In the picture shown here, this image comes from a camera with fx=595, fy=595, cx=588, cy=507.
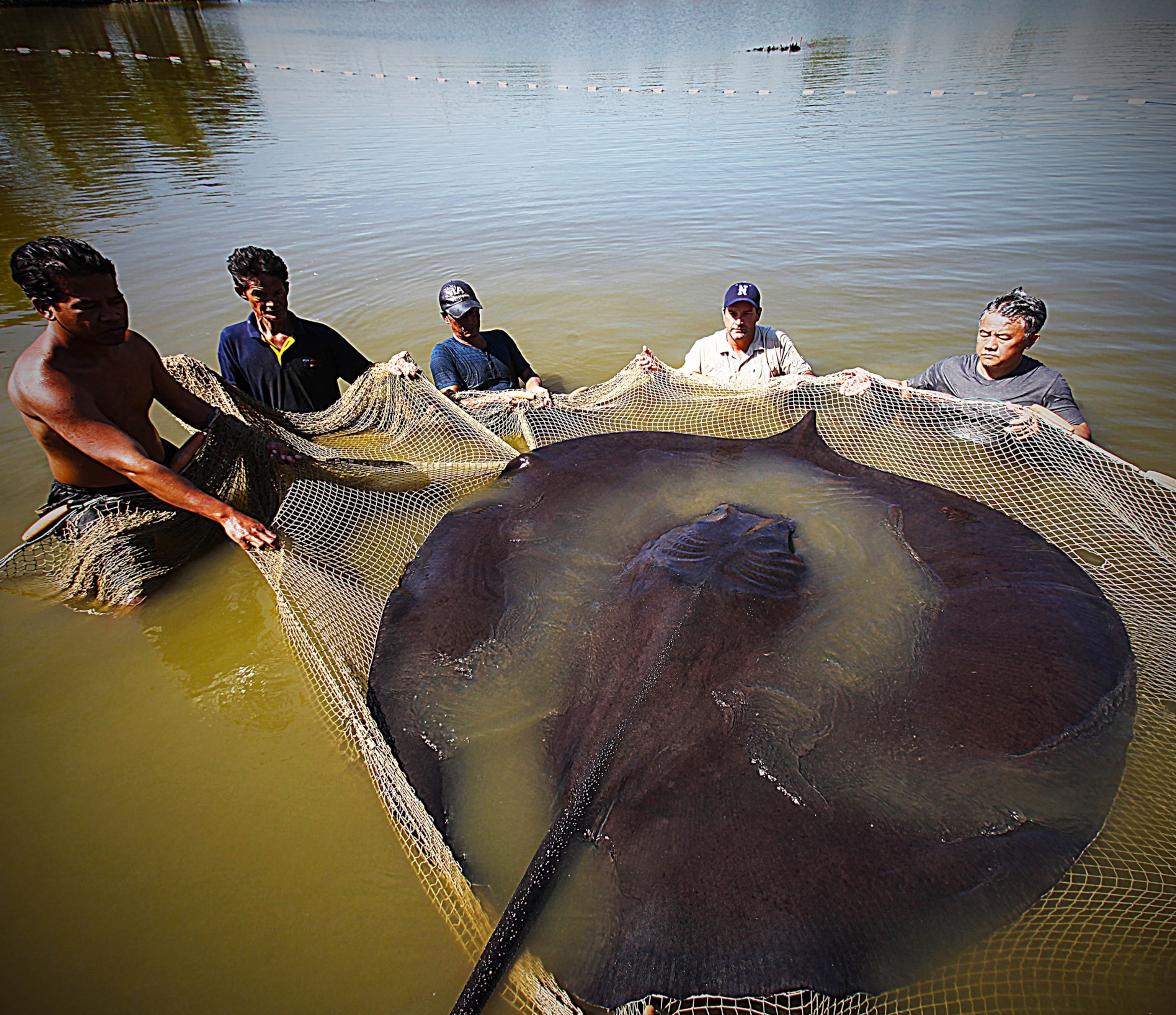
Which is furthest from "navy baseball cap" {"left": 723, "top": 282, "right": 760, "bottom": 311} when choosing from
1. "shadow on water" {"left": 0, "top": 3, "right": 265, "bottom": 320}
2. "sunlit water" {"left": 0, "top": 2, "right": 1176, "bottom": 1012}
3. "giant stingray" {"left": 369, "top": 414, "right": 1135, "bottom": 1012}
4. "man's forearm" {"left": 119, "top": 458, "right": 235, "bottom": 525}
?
"shadow on water" {"left": 0, "top": 3, "right": 265, "bottom": 320}

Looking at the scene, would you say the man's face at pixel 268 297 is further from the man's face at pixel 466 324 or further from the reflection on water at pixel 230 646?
the reflection on water at pixel 230 646

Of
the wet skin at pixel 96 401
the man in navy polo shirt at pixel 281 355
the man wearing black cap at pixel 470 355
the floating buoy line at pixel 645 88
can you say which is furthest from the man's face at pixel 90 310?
the floating buoy line at pixel 645 88

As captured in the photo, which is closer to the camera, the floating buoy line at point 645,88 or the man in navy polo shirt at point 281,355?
the man in navy polo shirt at point 281,355

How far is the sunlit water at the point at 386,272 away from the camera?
233 cm

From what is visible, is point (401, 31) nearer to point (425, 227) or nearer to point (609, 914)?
point (425, 227)

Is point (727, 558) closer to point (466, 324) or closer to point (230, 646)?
point (230, 646)

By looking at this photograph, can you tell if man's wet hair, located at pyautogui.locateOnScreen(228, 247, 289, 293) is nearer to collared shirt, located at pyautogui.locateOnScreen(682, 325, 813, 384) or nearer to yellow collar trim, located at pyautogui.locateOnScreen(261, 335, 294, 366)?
yellow collar trim, located at pyautogui.locateOnScreen(261, 335, 294, 366)

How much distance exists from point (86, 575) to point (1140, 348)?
9605mm

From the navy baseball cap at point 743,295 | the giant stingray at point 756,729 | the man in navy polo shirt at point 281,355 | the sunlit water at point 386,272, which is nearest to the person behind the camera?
the giant stingray at point 756,729

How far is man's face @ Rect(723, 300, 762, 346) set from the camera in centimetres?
504

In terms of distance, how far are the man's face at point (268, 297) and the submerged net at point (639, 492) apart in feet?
2.31

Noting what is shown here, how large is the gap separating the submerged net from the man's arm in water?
324 millimetres

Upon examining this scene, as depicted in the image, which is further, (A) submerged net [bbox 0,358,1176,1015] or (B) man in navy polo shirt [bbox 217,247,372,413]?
(B) man in navy polo shirt [bbox 217,247,372,413]

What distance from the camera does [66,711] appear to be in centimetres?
308
